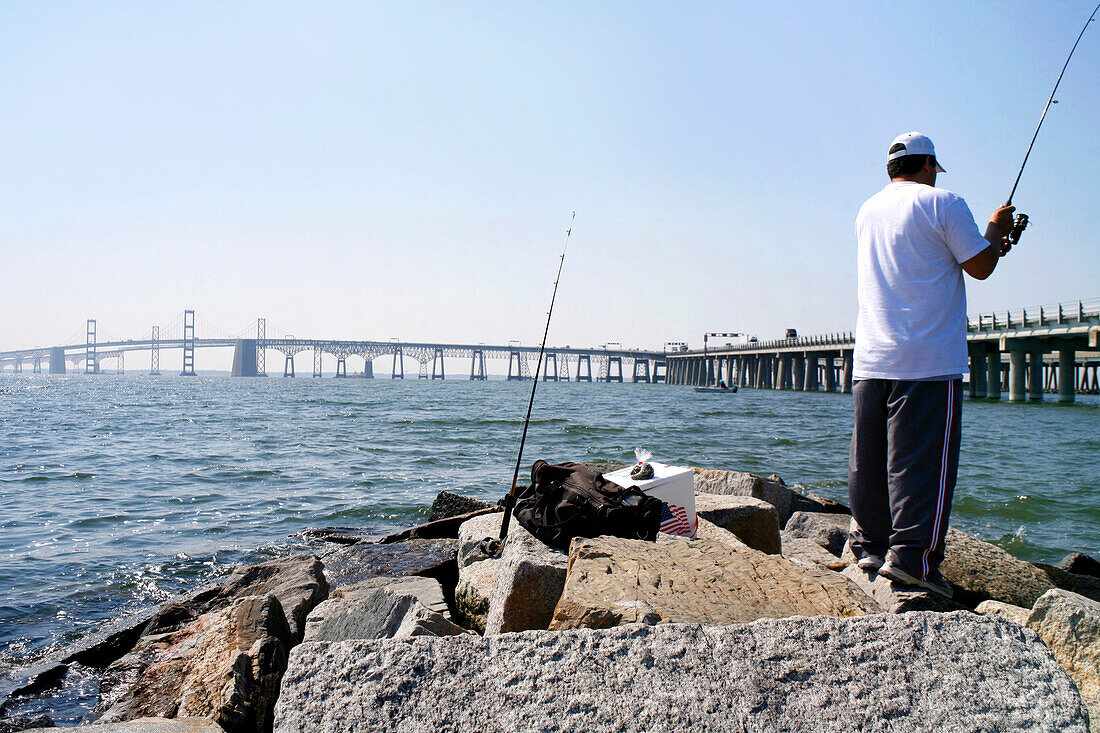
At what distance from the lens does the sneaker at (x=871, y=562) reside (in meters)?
2.56

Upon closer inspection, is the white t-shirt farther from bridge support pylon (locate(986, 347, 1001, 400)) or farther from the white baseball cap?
bridge support pylon (locate(986, 347, 1001, 400))

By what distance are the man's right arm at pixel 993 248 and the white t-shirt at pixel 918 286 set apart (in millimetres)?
35

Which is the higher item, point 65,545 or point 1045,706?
point 1045,706

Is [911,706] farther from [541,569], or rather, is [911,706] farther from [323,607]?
[323,607]

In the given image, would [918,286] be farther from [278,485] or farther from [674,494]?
[278,485]

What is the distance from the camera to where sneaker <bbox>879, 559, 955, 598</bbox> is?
2324 millimetres

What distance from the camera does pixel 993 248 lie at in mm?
2436

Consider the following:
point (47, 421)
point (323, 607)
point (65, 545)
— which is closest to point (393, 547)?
point (323, 607)

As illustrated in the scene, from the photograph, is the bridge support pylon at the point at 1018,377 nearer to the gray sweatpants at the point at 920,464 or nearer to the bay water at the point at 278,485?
the bay water at the point at 278,485

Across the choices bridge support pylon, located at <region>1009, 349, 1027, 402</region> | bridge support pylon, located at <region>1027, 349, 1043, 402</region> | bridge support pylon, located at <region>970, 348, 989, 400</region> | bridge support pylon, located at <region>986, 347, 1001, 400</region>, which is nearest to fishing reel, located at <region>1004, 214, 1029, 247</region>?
bridge support pylon, located at <region>1009, 349, 1027, 402</region>

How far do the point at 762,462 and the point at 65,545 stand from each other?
9150mm

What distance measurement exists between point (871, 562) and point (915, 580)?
0.76 ft

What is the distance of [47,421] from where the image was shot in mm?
20656

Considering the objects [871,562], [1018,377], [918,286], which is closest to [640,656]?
[871,562]
